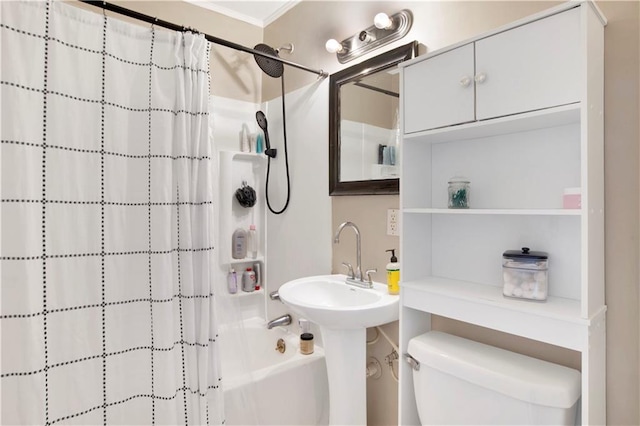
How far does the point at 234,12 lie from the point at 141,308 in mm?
2118

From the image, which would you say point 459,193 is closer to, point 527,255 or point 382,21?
point 527,255

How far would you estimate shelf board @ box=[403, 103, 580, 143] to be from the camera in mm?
1028

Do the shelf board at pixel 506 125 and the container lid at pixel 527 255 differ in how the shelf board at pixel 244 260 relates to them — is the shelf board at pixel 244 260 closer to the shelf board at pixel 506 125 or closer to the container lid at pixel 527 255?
the shelf board at pixel 506 125

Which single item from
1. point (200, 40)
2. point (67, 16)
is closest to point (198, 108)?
point (200, 40)

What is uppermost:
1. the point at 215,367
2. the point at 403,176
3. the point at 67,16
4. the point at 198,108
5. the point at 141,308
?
the point at 67,16

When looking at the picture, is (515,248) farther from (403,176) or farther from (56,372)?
(56,372)

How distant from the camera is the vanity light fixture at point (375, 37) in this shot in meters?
1.64

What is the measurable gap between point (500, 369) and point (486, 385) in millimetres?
67

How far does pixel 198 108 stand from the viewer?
1.29 m

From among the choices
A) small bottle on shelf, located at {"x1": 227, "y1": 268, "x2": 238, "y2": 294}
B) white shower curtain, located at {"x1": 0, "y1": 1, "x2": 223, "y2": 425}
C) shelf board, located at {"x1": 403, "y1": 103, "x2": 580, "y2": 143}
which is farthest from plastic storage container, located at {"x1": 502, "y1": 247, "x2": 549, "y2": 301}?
small bottle on shelf, located at {"x1": 227, "y1": 268, "x2": 238, "y2": 294}

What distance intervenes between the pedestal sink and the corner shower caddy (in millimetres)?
762

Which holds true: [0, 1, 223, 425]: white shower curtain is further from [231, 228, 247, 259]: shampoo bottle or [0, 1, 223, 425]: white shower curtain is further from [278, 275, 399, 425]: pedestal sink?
[231, 228, 247, 259]: shampoo bottle

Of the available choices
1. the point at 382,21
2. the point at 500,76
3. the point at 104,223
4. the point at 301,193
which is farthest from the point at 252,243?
the point at 500,76

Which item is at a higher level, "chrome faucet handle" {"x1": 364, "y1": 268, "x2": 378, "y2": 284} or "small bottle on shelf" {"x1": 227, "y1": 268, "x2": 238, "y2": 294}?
"chrome faucet handle" {"x1": 364, "y1": 268, "x2": 378, "y2": 284}
